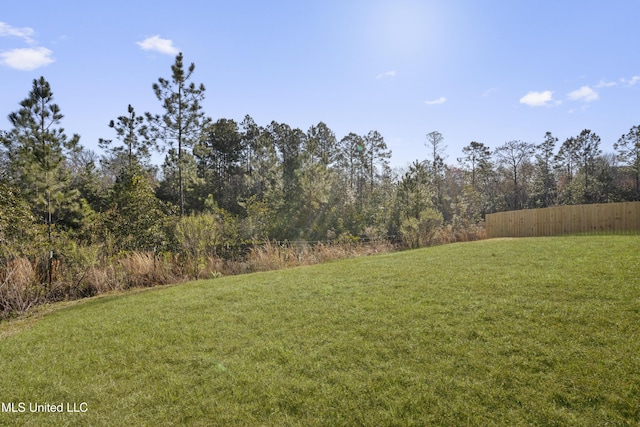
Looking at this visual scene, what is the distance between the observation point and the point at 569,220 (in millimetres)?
16016

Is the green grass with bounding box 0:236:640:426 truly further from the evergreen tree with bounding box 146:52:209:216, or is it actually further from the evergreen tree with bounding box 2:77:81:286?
the evergreen tree with bounding box 146:52:209:216

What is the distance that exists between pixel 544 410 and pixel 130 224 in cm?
1199

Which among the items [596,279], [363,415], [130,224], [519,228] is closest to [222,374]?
[363,415]

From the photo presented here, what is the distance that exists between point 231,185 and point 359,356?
28044 millimetres

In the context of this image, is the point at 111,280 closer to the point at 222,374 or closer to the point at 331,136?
the point at 222,374

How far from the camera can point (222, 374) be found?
326 centimetres

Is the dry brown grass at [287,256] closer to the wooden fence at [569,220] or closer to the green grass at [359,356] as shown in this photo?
the green grass at [359,356]

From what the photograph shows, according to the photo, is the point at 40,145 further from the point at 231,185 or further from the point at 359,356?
the point at 231,185

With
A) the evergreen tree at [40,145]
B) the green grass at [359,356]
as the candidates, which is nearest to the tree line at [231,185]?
the evergreen tree at [40,145]

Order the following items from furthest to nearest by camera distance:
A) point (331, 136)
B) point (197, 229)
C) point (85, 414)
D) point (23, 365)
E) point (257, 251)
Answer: point (331, 136), point (257, 251), point (197, 229), point (23, 365), point (85, 414)

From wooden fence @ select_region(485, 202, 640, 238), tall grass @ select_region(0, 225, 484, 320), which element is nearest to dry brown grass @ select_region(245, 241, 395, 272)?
tall grass @ select_region(0, 225, 484, 320)

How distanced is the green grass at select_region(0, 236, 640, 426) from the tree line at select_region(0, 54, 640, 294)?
5270 millimetres

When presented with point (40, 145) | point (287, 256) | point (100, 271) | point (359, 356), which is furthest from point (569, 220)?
point (40, 145)

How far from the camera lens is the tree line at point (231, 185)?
31.7 feet
